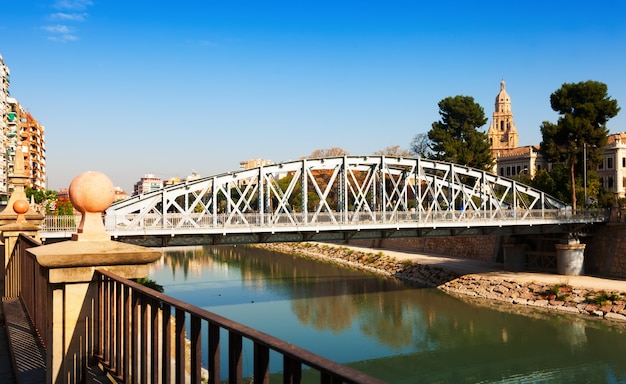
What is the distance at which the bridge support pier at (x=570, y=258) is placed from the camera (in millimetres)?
36750

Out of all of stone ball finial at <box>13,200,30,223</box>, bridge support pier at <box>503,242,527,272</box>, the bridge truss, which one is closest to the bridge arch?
the bridge truss

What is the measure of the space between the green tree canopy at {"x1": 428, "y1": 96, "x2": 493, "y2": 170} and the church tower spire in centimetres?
7296

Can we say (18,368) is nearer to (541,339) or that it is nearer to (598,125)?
(541,339)

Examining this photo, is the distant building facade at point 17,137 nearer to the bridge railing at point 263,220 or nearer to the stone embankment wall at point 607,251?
the bridge railing at point 263,220

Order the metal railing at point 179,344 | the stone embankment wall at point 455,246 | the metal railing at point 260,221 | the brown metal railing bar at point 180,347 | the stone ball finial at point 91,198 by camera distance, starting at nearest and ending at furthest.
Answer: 1. the metal railing at point 179,344
2. the brown metal railing bar at point 180,347
3. the stone ball finial at point 91,198
4. the metal railing at point 260,221
5. the stone embankment wall at point 455,246

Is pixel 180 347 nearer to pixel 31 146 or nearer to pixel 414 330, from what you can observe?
pixel 414 330

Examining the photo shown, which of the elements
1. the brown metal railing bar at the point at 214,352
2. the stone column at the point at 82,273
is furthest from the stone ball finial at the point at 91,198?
the brown metal railing bar at the point at 214,352

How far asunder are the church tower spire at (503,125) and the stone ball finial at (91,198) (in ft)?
438

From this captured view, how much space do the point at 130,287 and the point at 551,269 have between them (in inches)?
1541

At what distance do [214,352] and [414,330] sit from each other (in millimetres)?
25544

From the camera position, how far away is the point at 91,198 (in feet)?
15.7

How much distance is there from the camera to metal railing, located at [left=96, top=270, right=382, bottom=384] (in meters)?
2.48

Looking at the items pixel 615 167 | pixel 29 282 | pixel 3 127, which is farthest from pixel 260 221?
pixel 615 167

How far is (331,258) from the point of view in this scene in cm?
5634
